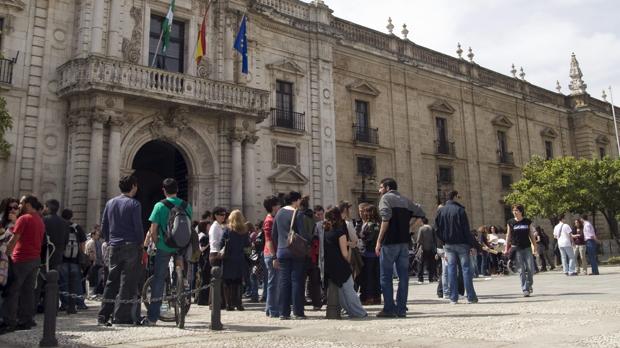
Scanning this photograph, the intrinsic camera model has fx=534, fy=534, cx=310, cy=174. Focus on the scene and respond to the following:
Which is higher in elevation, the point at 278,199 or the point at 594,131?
the point at 594,131

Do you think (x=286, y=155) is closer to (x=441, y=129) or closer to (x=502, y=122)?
(x=441, y=129)

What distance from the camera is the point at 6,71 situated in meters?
15.2

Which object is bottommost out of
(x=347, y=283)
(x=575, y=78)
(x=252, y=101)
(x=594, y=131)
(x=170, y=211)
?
(x=347, y=283)

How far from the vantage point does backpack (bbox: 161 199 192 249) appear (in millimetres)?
6352

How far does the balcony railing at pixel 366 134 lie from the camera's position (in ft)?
78.2

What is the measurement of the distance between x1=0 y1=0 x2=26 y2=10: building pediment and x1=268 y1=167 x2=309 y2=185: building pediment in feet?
31.4

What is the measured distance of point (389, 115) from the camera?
83.1 feet

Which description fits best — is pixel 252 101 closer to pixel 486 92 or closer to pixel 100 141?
pixel 100 141

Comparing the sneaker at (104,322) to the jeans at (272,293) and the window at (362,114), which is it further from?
the window at (362,114)

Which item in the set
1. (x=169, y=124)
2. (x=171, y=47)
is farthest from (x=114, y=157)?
(x=171, y=47)

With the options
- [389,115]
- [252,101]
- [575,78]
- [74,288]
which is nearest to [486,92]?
[389,115]

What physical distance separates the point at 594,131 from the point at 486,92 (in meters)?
11.6

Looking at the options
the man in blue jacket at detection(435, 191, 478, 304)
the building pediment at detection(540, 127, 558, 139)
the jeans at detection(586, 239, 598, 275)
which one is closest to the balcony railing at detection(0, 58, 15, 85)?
the man in blue jacket at detection(435, 191, 478, 304)

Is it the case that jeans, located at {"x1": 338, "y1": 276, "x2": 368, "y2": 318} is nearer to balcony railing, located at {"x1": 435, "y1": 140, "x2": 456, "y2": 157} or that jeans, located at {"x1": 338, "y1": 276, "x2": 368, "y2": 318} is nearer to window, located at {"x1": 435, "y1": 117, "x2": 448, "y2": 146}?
balcony railing, located at {"x1": 435, "y1": 140, "x2": 456, "y2": 157}
